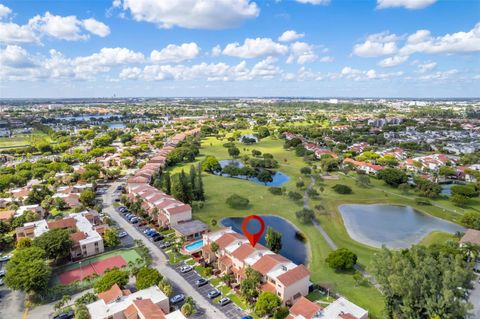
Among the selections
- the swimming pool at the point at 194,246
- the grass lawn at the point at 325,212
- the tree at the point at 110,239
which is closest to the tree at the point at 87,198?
the tree at the point at 110,239

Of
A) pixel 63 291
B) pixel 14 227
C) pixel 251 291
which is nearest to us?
pixel 251 291

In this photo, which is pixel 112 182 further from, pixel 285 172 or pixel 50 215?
pixel 285 172

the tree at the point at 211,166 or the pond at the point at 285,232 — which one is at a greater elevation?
the tree at the point at 211,166

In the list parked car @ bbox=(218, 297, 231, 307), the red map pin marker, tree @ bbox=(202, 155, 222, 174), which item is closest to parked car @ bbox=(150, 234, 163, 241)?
the red map pin marker

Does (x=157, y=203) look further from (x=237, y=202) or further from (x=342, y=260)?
(x=342, y=260)

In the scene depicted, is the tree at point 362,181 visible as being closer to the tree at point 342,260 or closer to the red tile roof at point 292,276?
the tree at point 342,260

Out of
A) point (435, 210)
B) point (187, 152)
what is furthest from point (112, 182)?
point (435, 210)

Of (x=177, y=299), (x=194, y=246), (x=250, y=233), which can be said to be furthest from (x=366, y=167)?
(x=177, y=299)

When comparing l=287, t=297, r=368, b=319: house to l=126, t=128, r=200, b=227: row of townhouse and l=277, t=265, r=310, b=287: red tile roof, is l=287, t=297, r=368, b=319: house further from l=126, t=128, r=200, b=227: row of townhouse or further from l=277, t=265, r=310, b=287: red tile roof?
l=126, t=128, r=200, b=227: row of townhouse
